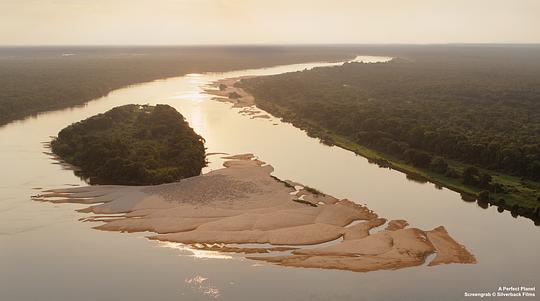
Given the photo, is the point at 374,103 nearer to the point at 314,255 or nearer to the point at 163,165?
the point at 163,165

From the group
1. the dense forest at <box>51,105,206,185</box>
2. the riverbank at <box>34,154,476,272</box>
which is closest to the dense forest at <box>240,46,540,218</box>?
the riverbank at <box>34,154,476,272</box>

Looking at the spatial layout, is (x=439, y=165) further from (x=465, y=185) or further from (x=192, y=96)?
(x=192, y=96)

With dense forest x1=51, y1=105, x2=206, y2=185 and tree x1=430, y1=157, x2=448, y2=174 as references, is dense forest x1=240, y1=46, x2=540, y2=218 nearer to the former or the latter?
tree x1=430, y1=157, x2=448, y2=174

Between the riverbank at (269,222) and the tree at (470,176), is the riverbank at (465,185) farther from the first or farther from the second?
the riverbank at (269,222)

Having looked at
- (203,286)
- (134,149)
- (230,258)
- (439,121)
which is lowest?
(203,286)

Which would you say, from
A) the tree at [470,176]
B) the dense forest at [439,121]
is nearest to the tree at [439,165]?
the dense forest at [439,121]

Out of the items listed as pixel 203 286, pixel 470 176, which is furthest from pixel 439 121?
pixel 203 286
